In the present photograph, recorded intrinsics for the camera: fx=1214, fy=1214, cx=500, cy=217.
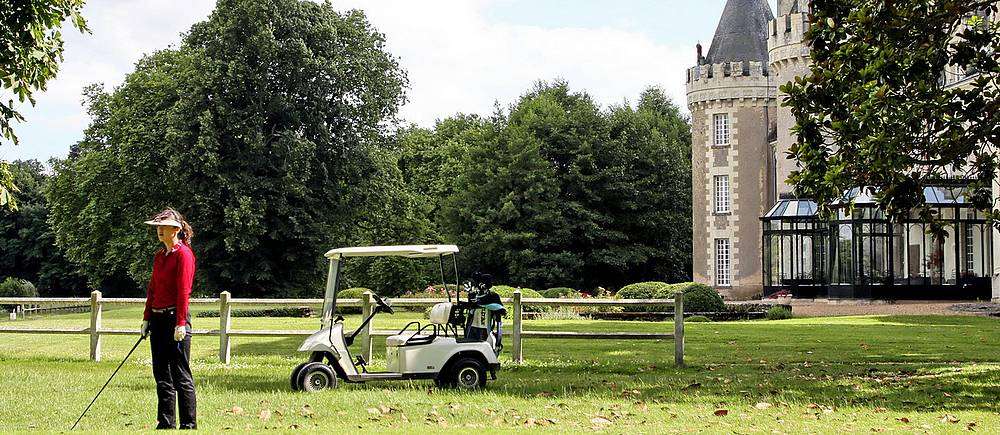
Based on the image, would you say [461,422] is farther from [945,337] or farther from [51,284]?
[51,284]

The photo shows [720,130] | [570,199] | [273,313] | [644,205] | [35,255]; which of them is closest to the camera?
[273,313]

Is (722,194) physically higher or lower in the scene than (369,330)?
higher

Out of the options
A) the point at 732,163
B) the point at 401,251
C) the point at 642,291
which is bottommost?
the point at 642,291

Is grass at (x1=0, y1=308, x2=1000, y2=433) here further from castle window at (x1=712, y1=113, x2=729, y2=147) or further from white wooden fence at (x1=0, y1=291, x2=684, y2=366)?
castle window at (x1=712, y1=113, x2=729, y2=147)

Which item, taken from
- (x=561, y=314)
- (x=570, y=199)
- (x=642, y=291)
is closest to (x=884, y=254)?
(x=642, y=291)

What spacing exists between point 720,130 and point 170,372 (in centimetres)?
4379

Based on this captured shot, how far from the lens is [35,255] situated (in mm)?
71312

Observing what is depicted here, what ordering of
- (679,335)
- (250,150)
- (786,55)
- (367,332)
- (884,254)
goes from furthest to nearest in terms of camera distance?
(786,55), (884,254), (250,150), (679,335), (367,332)

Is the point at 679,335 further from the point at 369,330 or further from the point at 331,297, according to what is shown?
the point at 331,297

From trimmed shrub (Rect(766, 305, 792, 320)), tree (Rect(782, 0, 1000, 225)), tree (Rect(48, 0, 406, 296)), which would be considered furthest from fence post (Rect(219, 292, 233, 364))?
tree (Rect(48, 0, 406, 296))

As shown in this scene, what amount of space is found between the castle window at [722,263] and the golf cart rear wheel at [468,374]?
39.5m

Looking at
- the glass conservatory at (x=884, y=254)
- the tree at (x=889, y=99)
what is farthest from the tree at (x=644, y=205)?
the tree at (x=889, y=99)

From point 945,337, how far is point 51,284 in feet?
202

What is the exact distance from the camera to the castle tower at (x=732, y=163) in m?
50.8
